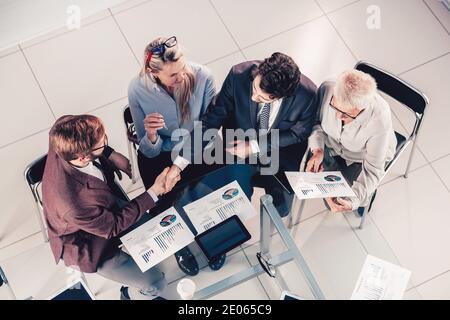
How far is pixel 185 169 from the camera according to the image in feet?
11.0

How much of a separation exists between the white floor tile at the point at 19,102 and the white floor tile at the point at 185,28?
0.81 m

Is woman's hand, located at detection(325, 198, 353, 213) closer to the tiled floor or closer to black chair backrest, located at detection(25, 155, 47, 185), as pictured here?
the tiled floor

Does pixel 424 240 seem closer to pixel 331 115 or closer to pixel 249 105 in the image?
pixel 331 115

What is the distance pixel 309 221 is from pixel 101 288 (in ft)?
4.42

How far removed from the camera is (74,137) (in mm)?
2764

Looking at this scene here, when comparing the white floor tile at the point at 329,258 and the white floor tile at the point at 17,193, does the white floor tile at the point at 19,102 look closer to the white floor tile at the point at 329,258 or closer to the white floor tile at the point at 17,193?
the white floor tile at the point at 17,193

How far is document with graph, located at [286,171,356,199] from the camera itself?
307 cm

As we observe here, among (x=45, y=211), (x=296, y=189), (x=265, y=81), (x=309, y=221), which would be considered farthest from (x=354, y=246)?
(x=45, y=211)

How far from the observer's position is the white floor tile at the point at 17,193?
12.7 ft

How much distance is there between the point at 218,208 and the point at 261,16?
2.18 metres

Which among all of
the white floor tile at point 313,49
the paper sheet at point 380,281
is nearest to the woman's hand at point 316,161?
the paper sheet at point 380,281

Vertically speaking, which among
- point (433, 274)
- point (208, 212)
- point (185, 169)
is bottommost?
point (433, 274)

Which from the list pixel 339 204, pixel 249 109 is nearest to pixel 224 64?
pixel 249 109

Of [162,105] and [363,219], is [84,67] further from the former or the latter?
[363,219]
